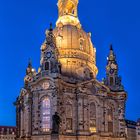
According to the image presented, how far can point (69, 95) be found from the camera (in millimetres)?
76812

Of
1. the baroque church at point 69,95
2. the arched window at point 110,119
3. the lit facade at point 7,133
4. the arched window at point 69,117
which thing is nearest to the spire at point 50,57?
the baroque church at point 69,95

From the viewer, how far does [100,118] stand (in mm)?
80500

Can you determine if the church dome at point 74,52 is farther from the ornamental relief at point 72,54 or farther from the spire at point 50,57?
the spire at point 50,57

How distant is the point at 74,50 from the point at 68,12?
11074 mm

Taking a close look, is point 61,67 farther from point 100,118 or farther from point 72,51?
point 100,118

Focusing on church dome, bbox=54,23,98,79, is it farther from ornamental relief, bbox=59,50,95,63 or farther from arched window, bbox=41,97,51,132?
arched window, bbox=41,97,51,132

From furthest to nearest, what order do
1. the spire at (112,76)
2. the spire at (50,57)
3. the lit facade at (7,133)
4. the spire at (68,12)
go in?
the lit facade at (7,133) → the spire at (68,12) → the spire at (112,76) → the spire at (50,57)

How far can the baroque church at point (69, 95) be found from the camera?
7450 cm

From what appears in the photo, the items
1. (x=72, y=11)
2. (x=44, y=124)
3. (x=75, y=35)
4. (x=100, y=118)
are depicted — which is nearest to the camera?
(x=44, y=124)

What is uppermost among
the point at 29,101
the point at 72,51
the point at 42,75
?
the point at 72,51

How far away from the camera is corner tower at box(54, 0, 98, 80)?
273 feet

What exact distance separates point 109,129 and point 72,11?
27.9m

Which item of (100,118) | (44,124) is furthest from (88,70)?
(44,124)

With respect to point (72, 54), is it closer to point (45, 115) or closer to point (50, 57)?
point (50, 57)
